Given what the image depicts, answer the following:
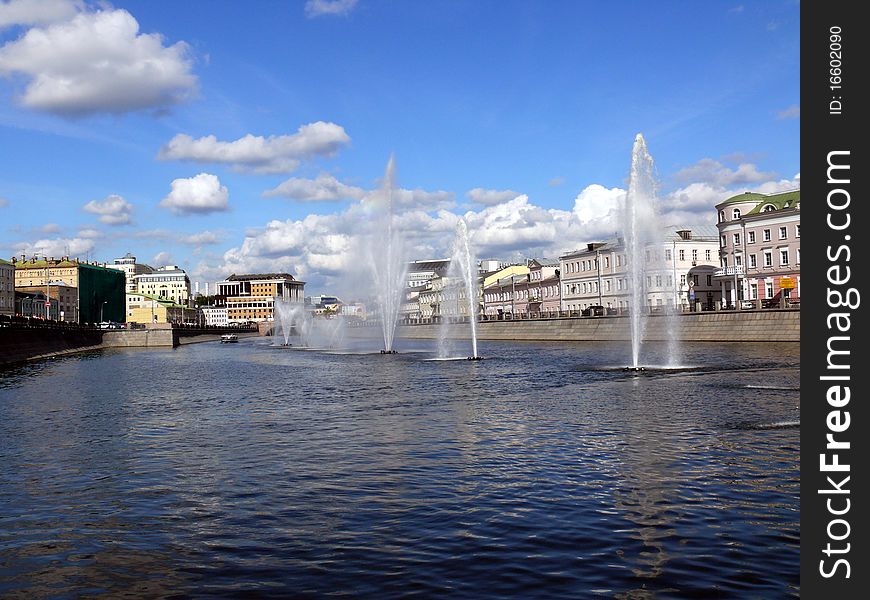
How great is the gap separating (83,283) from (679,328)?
416ft

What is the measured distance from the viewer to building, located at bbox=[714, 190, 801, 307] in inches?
3194

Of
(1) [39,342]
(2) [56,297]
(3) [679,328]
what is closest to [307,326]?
(1) [39,342]

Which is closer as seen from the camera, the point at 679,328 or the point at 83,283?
the point at 679,328

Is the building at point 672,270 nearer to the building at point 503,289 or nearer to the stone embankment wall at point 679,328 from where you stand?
the stone embankment wall at point 679,328

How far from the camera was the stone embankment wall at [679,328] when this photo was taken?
63222mm

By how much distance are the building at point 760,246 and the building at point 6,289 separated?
407ft

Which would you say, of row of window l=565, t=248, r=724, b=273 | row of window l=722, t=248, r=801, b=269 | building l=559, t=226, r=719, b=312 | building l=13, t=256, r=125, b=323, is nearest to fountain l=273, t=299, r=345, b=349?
row of window l=565, t=248, r=724, b=273

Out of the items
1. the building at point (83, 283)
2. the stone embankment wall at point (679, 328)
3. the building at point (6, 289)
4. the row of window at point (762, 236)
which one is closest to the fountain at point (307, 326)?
the stone embankment wall at point (679, 328)

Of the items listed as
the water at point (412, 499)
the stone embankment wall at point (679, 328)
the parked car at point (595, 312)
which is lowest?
the water at point (412, 499)

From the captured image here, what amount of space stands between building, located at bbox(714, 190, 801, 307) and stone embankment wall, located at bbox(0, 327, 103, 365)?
6963cm

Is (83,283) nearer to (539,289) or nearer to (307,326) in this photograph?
(307,326)

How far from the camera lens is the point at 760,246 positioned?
85.0m

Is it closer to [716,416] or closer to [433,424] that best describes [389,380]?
[433,424]
